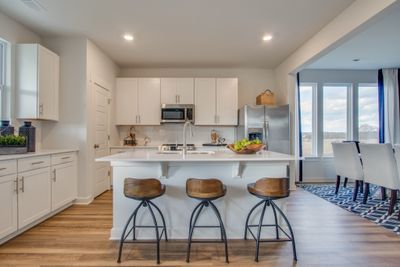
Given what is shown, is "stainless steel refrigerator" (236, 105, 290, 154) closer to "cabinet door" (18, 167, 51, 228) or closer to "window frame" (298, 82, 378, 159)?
"window frame" (298, 82, 378, 159)

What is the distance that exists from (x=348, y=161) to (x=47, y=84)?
5137mm

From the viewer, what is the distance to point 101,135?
4.42 metres

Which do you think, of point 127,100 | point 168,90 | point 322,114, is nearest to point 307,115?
point 322,114

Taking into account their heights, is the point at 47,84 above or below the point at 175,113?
above

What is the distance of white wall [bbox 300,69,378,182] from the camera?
226 inches

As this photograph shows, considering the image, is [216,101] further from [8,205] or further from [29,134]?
[8,205]

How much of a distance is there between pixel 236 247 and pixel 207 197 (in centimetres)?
69

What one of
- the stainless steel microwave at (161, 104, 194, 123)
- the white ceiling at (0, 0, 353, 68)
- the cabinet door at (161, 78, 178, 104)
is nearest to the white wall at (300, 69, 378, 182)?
the white ceiling at (0, 0, 353, 68)

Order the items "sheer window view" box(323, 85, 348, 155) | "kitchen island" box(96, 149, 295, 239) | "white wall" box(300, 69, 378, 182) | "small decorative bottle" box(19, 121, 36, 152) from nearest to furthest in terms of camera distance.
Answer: "kitchen island" box(96, 149, 295, 239) < "small decorative bottle" box(19, 121, 36, 152) < "white wall" box(300, 69, 378, 182) < "sheer window view" box(323, 85, 348, 155)

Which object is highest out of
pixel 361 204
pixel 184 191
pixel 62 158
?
pixel 62 158

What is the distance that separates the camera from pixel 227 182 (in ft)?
8.53

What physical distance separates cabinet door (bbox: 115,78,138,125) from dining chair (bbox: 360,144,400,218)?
4350 millimetres

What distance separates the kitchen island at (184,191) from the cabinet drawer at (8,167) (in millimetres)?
1028

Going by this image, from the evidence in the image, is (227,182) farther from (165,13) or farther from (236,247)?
(165,13)
